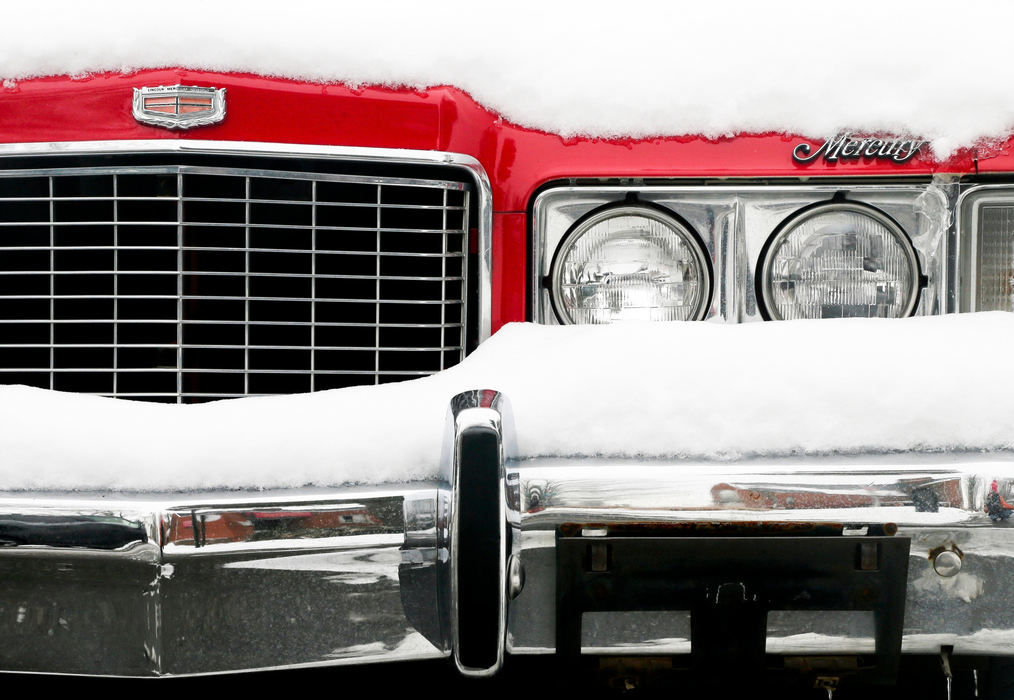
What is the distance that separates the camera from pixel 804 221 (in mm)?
1706

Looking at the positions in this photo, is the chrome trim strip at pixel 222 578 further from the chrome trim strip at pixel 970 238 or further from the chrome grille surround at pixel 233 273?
the chrome trim strip at pixel 970 238

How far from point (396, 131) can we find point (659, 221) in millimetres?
474

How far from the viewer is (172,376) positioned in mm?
1740

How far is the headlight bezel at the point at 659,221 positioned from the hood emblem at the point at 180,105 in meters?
0.62

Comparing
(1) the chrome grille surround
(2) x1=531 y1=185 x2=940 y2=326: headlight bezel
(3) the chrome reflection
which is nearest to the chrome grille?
(1) the chrome grille surround

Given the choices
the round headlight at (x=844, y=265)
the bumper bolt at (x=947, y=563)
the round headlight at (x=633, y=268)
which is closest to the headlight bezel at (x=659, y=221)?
the round headlight at (x=633, y=268)

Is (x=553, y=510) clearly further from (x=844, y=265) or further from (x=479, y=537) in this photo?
(x=844, y=265)

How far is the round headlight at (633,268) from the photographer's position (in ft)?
5.59

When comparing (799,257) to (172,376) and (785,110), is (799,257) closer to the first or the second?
(785,110)

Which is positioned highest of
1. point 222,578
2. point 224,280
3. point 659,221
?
point 659,221

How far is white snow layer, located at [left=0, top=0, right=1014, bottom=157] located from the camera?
164 cm

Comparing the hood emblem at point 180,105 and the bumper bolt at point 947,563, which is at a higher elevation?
the hood emblem at point 180,105

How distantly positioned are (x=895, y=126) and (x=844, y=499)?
71 centimetres

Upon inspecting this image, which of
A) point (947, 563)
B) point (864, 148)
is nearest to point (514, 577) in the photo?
point (947, 563)
